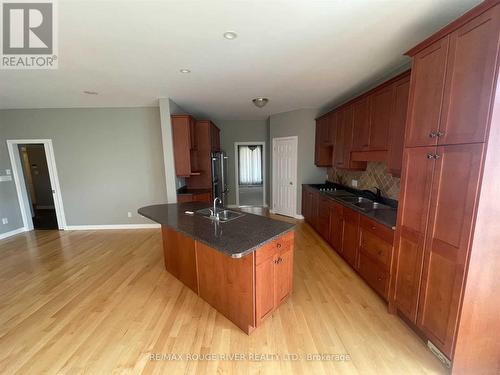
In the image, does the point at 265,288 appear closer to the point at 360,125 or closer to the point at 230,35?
the point at 230,35

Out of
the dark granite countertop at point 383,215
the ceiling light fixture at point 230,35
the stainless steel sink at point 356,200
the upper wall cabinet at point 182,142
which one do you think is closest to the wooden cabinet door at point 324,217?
the stainless steel sink at point 356,200

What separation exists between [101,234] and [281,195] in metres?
4.10

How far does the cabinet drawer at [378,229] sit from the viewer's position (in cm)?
192

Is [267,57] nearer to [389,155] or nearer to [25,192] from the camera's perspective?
[389,155]

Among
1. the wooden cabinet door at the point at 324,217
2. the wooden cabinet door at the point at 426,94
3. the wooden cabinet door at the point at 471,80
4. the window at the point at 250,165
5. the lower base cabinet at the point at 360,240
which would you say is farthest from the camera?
the window at the point at 250,165

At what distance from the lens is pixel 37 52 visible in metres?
1.95

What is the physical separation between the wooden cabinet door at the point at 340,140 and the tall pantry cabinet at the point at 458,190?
177 cm

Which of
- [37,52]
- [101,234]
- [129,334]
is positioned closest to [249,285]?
[129,334]

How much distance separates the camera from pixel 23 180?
4.27 metres

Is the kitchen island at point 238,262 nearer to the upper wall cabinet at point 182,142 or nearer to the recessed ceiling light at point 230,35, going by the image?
the upper wall cabinet at point 182,142

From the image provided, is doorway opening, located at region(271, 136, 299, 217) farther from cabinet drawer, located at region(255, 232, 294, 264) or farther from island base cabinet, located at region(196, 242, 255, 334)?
island base cabinet, located at region(196, 242, 255, 334)

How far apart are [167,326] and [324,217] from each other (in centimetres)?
276

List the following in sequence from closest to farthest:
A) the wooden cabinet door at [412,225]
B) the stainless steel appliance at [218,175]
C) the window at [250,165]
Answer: the wooden cabinet door at [412,225] < the stainless steel appliance at [218,175] < the window at [250,165]

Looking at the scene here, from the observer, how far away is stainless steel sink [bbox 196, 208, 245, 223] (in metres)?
2.24
